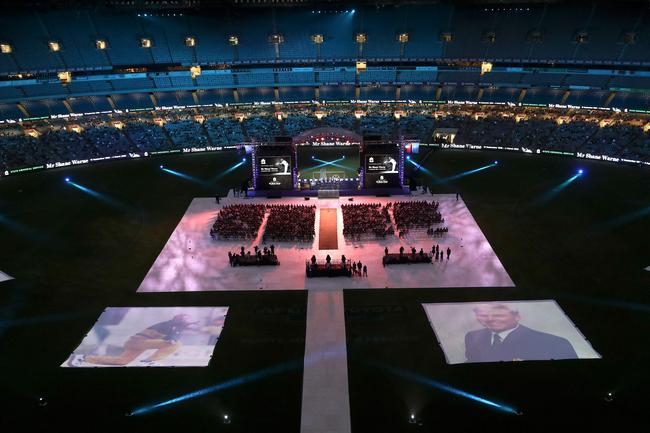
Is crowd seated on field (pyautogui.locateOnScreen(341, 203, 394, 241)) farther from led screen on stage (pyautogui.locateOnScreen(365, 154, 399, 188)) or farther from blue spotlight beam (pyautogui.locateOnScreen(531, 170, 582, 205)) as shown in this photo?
blue spotlight beam (pyautogui.locateOnScreen(531, 170, 582, 205))

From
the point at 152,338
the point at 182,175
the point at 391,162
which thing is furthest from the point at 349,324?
the point at 182,175

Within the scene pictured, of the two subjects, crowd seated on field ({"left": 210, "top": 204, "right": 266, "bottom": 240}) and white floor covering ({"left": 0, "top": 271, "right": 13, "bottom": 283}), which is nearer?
white floor covering ({"left": 0, "top": 271, "right": 13, "bottom": 283})

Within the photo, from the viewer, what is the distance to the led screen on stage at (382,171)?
3953 cm

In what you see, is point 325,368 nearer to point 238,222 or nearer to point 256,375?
point 256,375

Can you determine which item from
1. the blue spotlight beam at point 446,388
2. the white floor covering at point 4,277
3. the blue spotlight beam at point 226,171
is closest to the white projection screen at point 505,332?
the blue spotlight beam at point 446,388

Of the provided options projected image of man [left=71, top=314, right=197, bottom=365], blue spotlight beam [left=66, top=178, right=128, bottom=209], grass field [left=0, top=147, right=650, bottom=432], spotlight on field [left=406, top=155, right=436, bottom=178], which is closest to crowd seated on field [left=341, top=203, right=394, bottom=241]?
grass field [left=0, top=147, right=650, bottom=432]

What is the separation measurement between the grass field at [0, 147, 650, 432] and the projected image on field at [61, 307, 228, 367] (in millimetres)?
628

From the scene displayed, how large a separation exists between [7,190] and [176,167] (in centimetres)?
1631

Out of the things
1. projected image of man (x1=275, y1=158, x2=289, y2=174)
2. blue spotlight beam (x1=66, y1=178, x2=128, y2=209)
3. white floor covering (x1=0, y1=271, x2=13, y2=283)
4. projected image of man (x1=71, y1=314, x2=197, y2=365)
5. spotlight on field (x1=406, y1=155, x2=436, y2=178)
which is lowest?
projected image of man (x1=71, y1=314, x2=197, y2=365)

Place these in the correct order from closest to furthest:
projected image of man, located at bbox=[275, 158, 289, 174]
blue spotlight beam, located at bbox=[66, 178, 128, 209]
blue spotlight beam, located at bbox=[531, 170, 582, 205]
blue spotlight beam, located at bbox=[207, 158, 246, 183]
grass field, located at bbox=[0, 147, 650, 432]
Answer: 1. grass field, located at bbox=[0, 147, 650, 432]
2. blue spotlight beam, located at bbox=[531, 170, 582, 205]
3. blue spotlight beam, located at bbox=[66, 178, 128, 209]
4. projected image of man, located at bbox=[275, 158, 289, 174]
5. blue spotlight beam, located at bbox=[207, 158, 246, 183]

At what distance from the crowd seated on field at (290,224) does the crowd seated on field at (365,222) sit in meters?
2.90

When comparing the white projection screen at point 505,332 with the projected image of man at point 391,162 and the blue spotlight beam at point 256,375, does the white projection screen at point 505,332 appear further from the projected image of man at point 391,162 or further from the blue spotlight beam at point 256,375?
the projected image of man at point 391,162

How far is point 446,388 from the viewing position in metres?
19.6

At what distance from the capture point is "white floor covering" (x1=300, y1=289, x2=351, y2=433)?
1798 centimetres
